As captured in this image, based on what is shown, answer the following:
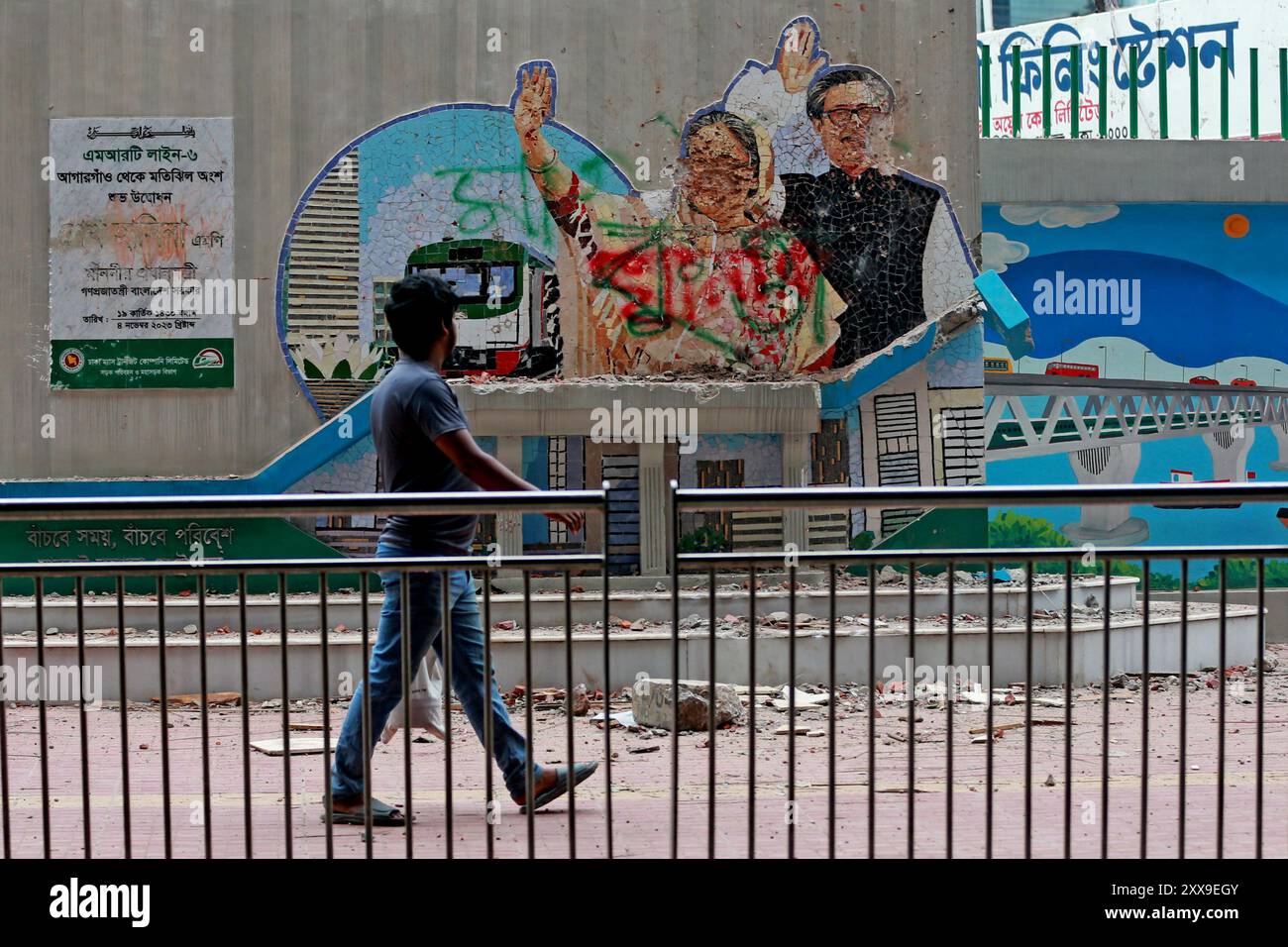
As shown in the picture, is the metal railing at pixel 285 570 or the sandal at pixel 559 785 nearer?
the metal railing at pixel 285 570

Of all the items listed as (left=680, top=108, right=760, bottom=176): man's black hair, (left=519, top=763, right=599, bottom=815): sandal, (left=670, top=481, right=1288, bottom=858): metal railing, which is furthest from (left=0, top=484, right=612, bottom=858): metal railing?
(left=680, top=108, right=760, bottom=176): man's black hair

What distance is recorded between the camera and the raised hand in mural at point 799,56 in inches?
541

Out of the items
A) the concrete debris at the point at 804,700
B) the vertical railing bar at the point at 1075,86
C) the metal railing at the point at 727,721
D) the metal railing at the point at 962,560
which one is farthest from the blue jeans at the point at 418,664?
the vertical railing bar at the point at 1075,86

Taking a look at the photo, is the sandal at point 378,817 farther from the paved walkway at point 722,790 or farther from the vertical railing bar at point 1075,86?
the vertical railing bar at point 1075,86

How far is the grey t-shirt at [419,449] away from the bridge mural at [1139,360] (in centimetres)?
1197

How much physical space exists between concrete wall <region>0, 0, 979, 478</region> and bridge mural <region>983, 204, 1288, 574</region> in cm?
503

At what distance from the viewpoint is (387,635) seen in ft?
17.7

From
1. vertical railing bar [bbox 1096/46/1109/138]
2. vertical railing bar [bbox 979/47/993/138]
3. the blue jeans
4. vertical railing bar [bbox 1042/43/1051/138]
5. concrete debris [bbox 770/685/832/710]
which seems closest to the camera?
the blue jeans

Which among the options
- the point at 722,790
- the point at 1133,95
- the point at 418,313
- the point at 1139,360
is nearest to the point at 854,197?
the point at 1133,95

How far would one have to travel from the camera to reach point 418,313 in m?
5.72

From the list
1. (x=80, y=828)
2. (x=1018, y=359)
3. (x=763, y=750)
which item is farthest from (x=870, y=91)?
(x=80, y=828)

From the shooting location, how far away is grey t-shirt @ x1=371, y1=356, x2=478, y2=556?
5.46 meters

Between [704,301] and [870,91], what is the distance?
8.59 ft

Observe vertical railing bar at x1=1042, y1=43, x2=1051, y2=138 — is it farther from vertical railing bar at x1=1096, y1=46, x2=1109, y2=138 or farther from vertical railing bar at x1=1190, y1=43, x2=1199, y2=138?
vertical railing bar at x1=1190, y1=43, x2=1199, y2=138
